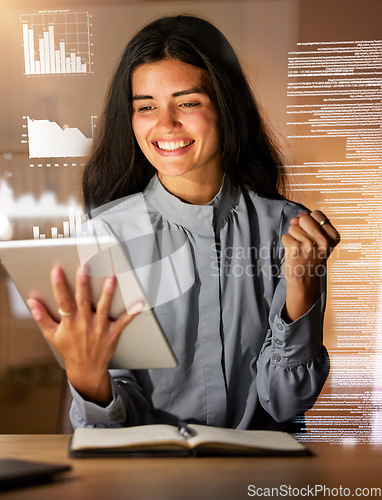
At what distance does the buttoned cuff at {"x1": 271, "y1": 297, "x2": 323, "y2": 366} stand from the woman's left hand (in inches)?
0.8

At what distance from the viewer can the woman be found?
4.07ft

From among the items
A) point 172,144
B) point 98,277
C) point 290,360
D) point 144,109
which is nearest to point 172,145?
point 172,144

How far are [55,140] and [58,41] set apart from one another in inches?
9.9

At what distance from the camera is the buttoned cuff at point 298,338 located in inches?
49.2

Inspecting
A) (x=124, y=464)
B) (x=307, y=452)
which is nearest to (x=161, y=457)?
(x=124, y=464)

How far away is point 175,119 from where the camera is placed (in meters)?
1.24

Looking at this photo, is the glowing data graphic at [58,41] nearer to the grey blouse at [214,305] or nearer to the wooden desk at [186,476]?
the grey blouse at [214,305]

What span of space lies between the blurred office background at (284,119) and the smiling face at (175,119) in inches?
4.5

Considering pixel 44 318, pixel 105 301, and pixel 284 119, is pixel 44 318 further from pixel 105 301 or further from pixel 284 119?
pixel 284 119

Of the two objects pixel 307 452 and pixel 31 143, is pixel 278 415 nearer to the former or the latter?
pixel 307 452

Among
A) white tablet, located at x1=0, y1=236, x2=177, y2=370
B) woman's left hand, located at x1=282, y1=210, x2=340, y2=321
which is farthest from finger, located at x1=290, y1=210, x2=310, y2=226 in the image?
white tablet, located at x1=0, y1=236, x2=177, y2=370

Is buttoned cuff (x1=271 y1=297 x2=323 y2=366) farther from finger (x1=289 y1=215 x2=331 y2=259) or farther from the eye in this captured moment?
the eye

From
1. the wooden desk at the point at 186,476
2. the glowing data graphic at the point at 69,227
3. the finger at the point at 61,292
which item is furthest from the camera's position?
the glowing data graphic at the point at 69,227

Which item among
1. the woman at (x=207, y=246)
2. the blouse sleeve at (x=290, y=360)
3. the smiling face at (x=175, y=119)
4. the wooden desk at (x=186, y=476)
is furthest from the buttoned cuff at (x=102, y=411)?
the smiling face at (x=175, y=119)
